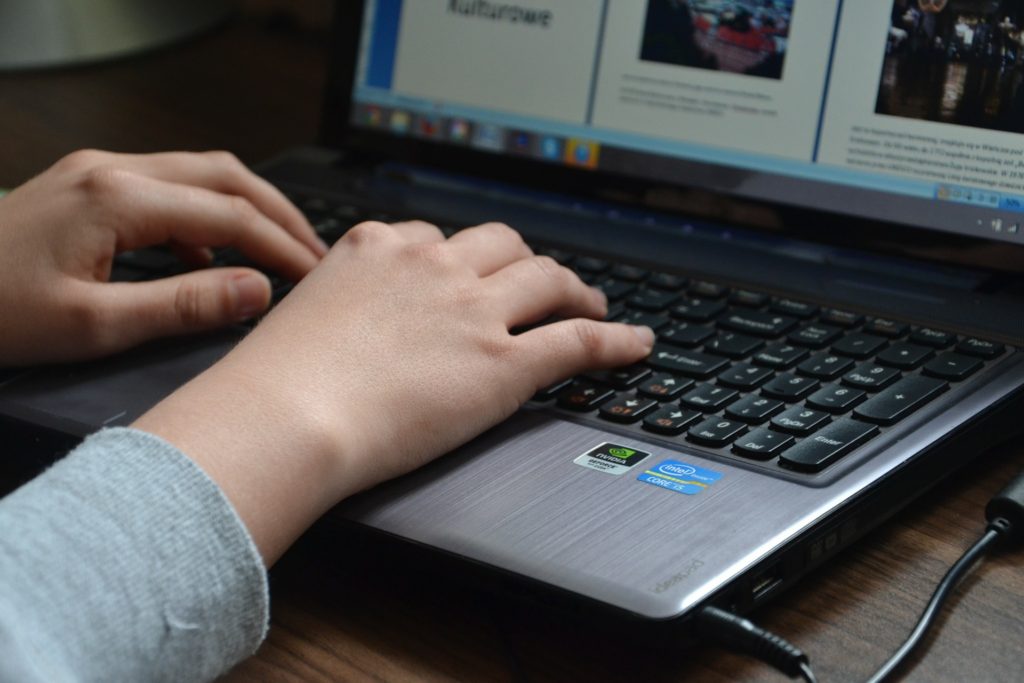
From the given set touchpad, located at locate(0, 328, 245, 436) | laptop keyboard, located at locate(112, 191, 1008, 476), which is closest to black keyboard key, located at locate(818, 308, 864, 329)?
laptop keyboard, located at locate(112, 191, 1008, 476)

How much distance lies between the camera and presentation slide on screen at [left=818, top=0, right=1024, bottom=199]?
0.68m

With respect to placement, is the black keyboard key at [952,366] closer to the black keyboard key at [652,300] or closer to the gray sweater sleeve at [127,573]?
the black keyboard key at [652,300]

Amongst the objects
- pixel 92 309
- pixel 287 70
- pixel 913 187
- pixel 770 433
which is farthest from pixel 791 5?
pixel 287 70

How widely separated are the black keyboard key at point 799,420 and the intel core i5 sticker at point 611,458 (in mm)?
65

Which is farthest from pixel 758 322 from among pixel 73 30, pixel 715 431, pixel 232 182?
pixel 73 30

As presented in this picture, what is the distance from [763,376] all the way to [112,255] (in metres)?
0.36

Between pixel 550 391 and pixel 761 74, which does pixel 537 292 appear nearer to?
pixel 550 391

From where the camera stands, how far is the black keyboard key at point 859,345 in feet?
2.03

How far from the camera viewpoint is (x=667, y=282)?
2.36 feet

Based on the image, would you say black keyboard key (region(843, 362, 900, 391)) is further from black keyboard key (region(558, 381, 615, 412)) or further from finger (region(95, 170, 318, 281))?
finger (region(95, 170, 318, 281))

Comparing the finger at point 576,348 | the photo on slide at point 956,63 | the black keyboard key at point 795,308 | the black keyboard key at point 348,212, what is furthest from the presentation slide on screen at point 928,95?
the black keyboard key at point 348,212

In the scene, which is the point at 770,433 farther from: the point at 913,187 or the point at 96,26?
the point at 96,26

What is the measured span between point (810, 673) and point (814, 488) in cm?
10

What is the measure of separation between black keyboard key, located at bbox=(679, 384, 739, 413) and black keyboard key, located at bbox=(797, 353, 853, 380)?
41 millimetres
